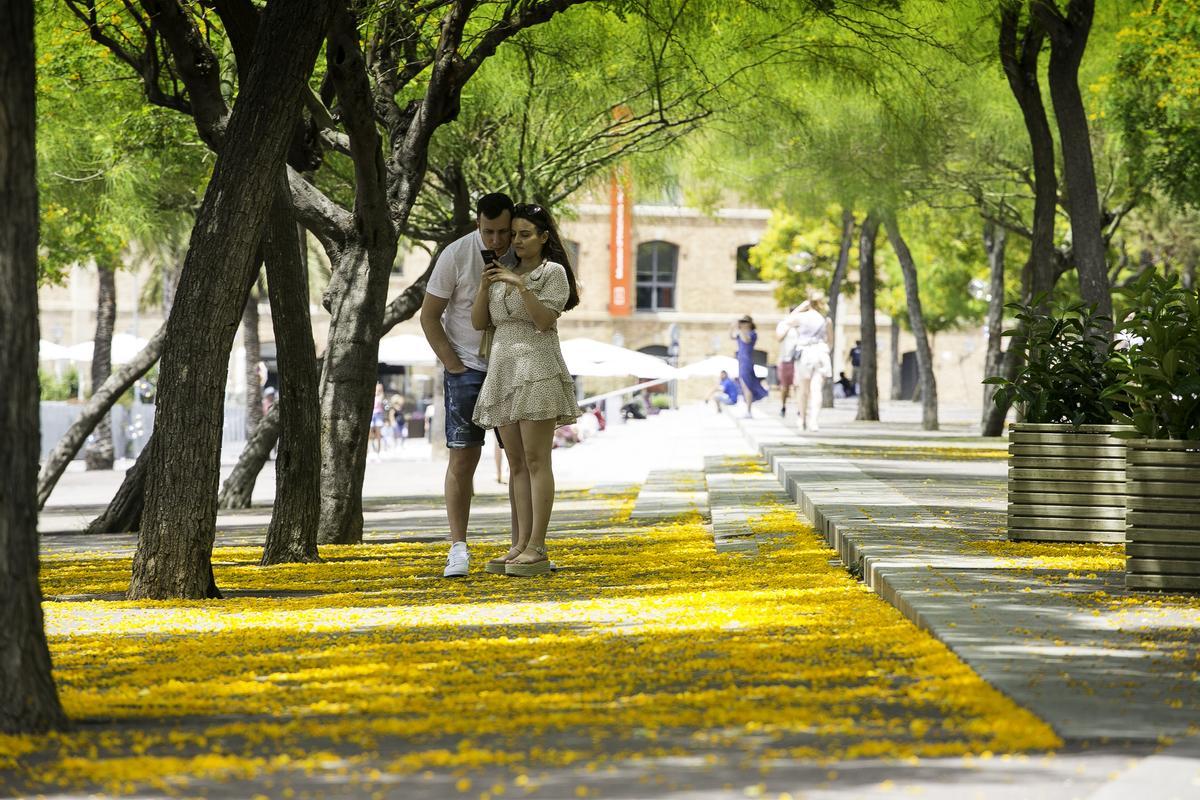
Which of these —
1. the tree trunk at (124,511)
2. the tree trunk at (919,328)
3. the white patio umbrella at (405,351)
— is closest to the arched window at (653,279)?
the white patio umbrella at (405,351)

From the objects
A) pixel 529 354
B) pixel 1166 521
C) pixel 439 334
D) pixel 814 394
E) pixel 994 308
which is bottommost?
pixel 1166 521

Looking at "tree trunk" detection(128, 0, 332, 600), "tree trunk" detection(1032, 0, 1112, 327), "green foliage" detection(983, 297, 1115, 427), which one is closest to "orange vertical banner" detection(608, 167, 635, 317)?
"tree trunk" detection(1032, 0, 1112, 327)

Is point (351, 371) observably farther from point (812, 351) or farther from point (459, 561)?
point (812, 351)

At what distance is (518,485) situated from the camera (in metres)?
9.45

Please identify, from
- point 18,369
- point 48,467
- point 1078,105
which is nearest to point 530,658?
point 18,369

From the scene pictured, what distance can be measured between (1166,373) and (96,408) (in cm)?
1432

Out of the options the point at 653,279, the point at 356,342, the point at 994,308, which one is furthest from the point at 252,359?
the point at 653,279

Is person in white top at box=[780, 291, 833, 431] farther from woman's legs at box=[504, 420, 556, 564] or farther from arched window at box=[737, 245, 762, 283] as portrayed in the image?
arched window at box=[737, 245, 762, 283]

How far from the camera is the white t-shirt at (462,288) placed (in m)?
9.30

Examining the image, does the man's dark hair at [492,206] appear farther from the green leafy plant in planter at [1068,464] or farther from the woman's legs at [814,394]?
the woman's legs at [814,394]

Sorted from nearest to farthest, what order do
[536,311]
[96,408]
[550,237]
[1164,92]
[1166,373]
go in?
[1166,373] < [536,311] < [550,237] < [96,408] < [1164,92]

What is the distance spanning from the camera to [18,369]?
495cm

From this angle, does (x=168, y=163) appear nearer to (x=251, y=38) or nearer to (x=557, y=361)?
(x=251, y=38)

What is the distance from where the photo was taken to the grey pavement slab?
4.82m
